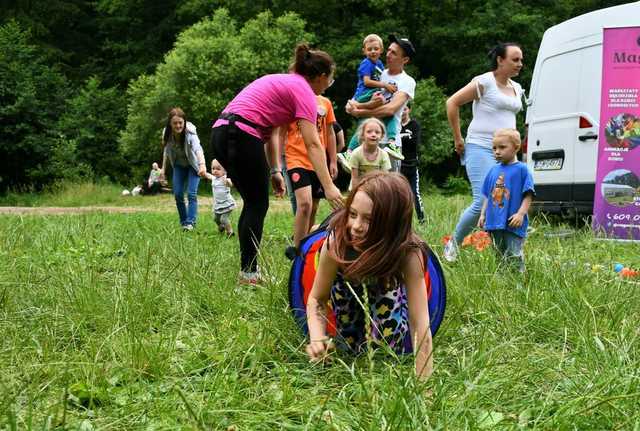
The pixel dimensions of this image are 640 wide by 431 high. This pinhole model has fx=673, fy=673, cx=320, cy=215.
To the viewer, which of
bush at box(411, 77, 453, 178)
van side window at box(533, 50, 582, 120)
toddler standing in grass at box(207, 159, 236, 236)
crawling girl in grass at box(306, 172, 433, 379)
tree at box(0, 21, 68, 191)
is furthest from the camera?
tree at box(0, 21, 68, 191)

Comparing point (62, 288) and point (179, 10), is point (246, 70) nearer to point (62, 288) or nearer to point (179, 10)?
point (179, 10)

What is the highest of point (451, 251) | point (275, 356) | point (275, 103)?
point (275, 103)

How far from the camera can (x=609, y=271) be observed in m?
3.71

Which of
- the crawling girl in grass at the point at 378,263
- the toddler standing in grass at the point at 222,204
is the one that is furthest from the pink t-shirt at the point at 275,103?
the toddler standing in grass at the point at 222,204

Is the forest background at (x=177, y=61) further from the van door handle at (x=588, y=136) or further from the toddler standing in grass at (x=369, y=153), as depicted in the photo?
the toddler standing in grass at (x=369, y=153)

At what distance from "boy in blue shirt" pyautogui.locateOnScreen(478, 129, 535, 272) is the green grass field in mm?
200

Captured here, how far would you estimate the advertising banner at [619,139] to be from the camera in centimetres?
618

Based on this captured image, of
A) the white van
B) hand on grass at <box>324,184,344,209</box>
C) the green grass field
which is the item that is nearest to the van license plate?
the white van

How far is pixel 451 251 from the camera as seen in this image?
14.7ft

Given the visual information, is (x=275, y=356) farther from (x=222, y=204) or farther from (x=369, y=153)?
(x=222, y=204)

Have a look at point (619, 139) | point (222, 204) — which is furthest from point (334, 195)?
point (619, 139)

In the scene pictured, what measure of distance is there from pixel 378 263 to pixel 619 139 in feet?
15.5

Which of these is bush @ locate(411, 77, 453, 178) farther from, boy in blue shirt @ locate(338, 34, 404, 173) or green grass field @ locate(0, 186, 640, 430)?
green grass field @ locate(0, 186, 640, 430)

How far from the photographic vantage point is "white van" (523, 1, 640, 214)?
692cm
